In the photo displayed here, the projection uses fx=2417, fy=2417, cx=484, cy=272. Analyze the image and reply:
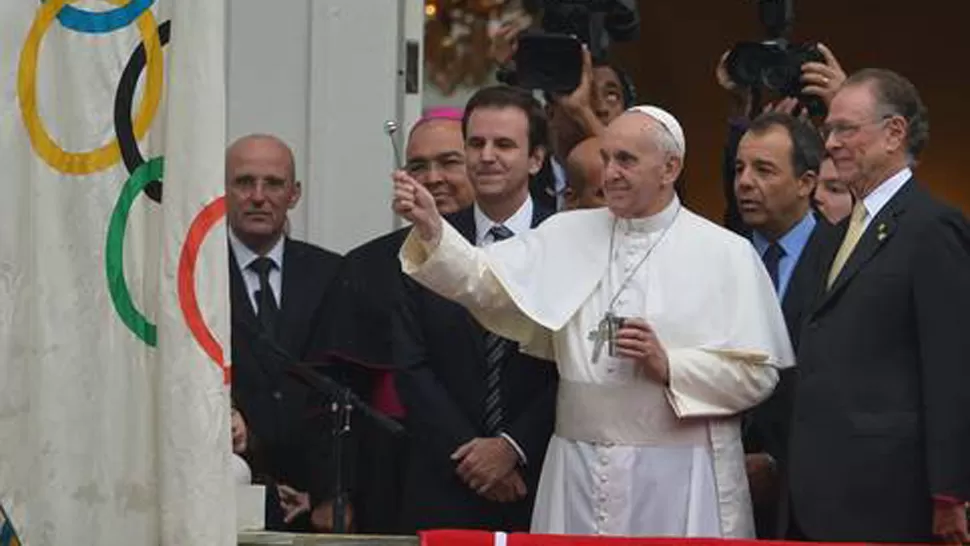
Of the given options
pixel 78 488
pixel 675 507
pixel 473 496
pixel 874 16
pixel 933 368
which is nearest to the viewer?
pixel 78 488

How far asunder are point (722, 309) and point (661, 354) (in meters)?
0.31

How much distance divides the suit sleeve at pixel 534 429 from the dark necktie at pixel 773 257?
955 mm

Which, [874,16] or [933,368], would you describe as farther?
[874,16]

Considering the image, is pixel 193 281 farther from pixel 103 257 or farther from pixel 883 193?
pixel 883 193

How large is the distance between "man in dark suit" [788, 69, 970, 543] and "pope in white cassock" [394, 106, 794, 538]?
25 centimetres

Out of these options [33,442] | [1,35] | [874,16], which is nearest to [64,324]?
[33,442]

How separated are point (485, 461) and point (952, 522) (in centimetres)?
159

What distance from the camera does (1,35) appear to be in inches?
230

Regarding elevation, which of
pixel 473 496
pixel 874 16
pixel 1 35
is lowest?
pixel 473 496

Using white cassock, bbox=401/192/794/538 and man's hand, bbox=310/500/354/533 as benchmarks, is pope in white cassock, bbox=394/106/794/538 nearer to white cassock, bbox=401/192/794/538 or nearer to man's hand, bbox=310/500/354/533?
white cassock, bbox=401/192/794/538

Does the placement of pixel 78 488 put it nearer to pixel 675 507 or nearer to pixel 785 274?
pixel 675 507

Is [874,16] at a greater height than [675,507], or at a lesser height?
greater

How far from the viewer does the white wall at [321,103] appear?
9453 millimetres

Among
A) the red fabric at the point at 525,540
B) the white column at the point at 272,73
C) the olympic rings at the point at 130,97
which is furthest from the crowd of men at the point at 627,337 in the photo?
the olympic rings at the point at 130,97
